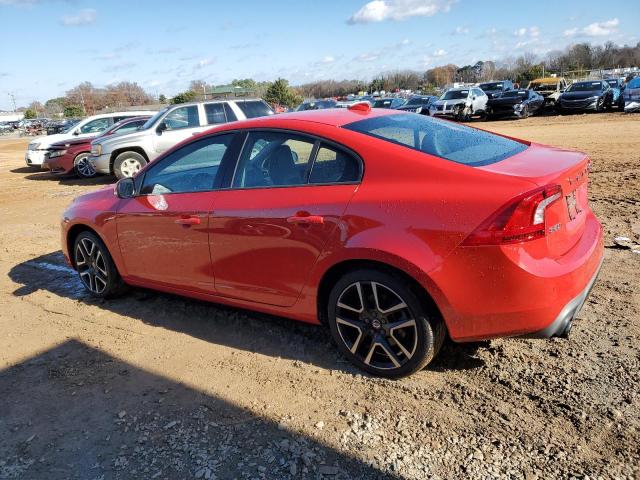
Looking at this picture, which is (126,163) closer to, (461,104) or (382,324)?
(382,324)

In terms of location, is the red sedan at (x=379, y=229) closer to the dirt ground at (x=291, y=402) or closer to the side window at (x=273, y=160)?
the side window at (x=273, y=160)

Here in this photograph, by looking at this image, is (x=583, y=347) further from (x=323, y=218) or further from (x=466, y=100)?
(x=466, y=100)

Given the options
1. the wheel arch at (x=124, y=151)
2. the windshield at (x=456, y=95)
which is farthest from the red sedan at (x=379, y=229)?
the windshield at (x=456, y=95)

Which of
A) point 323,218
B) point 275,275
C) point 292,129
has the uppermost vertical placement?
point 292,129

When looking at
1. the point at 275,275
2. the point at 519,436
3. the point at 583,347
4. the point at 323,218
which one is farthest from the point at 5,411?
the point at 583,347

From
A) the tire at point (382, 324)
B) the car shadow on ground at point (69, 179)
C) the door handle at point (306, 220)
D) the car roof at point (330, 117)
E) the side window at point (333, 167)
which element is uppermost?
the car roof at point (330, 117)

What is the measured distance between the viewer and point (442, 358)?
3539 millimetres

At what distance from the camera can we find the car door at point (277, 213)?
3.27 meters

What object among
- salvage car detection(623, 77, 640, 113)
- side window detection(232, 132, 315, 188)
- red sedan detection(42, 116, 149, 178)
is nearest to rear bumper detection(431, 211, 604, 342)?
side window detection(232, 132, 315, 188)

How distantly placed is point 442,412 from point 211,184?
90.3 inches

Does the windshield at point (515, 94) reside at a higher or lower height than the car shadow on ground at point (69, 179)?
higher

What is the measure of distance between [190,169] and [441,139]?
2.04 meters

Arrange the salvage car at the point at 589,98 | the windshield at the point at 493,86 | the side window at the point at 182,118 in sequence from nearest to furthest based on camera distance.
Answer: the side window at the point at 182,118 → the salvage car at the point at 589,98 → the windshield at the point at 493,86

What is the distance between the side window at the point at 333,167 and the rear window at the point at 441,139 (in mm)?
223
